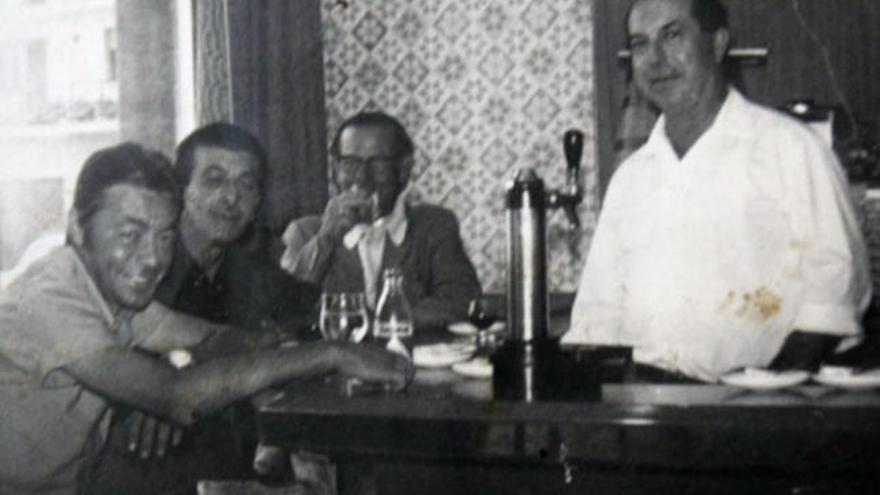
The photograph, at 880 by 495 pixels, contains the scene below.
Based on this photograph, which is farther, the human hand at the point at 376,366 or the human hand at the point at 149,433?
the human hand at the point at 149,433

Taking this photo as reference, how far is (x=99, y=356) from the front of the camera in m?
0.75

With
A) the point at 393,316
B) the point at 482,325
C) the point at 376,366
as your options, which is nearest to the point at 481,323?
the point at 482,325

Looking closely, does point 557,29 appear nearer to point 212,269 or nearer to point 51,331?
point 212,269

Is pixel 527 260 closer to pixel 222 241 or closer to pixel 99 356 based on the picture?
pixel 99 356

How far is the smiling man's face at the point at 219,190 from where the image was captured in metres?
1.11

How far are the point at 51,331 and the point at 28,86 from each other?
333 millimetres

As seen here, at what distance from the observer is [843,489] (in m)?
0.57

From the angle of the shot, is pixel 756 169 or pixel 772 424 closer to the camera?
pixel 772 424

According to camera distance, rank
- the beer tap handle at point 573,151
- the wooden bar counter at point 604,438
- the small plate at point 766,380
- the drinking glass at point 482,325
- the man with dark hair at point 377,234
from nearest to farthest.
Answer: the wooden bar counter at point 604,438 < the small plate at point 766,380 < the drinking glass at point 482,325 < the beer tap handle at point 573,151 < the man with dark hair at point 377,234

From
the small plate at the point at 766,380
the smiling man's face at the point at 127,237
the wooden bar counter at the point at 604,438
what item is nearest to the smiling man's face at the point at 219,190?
the smiling man's face at the point at 127,237

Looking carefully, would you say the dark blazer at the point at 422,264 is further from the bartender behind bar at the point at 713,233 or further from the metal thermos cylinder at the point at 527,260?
the metal thermos cylinder at the point at 527,260

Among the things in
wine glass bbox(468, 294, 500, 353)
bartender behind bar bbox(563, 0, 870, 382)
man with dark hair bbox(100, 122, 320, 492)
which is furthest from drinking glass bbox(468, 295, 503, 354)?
man with dark hair bbox(100, 122, 320, 492)

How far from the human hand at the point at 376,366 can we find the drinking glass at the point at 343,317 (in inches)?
3.5

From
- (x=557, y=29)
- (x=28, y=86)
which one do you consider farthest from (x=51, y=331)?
(x=557, y=29)
